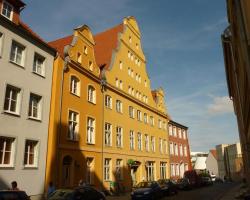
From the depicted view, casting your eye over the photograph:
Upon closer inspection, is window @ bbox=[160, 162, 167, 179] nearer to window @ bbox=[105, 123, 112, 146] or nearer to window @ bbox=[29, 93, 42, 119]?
window @ bbox=[105, 123, 112, 146]

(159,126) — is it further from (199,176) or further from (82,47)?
(82,47)

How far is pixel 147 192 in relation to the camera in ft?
77.7

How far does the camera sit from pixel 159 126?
46.6 m

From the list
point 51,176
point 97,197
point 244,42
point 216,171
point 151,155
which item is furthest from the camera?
point 216,171

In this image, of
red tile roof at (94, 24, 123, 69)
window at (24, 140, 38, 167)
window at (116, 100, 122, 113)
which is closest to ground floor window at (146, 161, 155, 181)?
window at (116, 100, 122, 113)

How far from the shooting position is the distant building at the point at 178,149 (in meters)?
50.5

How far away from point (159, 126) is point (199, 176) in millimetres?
9260

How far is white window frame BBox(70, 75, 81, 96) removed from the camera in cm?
2633

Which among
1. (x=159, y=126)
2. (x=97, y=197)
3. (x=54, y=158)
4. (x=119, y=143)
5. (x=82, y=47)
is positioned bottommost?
(x=97, y=197)

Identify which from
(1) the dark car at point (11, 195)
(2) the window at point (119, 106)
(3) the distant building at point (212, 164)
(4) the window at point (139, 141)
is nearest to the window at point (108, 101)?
(2) the window at point (119, 106)

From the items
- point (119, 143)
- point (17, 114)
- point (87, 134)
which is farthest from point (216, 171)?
point (17, 114)

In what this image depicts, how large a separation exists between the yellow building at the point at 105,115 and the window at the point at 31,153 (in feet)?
4.22

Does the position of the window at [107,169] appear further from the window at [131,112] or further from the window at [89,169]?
the window at [131,112]

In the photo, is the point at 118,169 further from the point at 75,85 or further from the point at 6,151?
the point at 6,151
